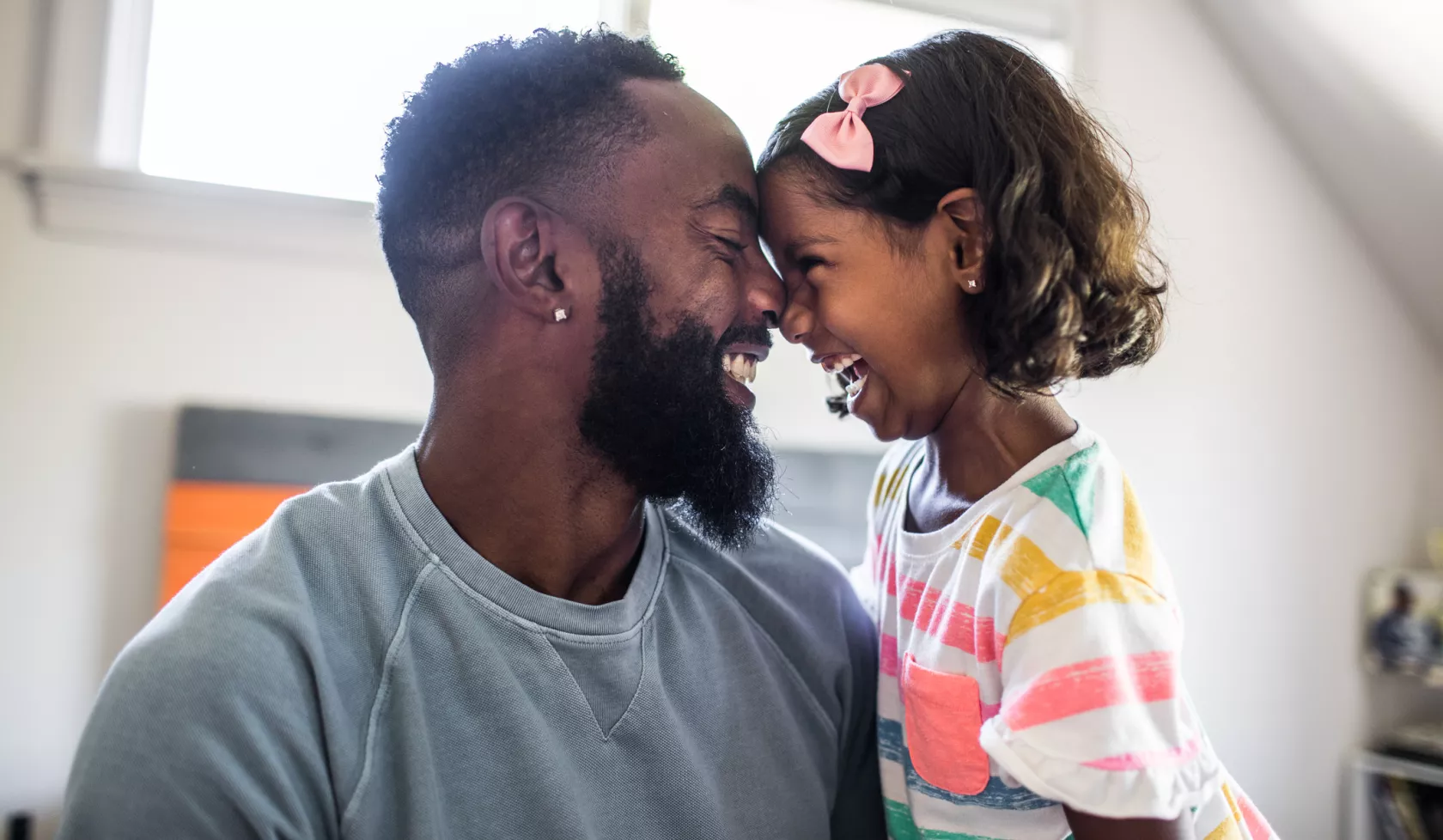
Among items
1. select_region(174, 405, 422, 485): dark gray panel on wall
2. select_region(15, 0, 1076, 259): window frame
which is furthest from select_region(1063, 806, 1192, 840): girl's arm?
select_region(15, 0, 1076, 259): window frame

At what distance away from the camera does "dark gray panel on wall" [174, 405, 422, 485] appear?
6.25 feet

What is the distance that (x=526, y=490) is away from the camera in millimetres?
1078

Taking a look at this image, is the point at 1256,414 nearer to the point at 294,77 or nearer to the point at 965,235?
the point at 965,235

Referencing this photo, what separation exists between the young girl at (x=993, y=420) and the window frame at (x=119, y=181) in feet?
3.71

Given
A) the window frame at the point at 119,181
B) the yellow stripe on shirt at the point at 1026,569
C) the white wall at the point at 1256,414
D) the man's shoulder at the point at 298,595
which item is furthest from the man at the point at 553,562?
the white wall at the point at 1256,414

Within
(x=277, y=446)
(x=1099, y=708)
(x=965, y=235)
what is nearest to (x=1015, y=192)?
(x=965, y=235)

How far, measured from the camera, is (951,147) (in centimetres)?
117

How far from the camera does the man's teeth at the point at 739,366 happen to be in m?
1.17

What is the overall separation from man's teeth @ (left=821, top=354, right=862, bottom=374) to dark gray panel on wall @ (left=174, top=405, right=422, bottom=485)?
3.53 ft

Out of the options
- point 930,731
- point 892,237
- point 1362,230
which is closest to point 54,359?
point 892,237

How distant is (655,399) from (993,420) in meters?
0.38

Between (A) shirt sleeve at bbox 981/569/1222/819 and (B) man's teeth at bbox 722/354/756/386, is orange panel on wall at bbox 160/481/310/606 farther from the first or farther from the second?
(A) shirt sleeve at bbox 981/569/1222/819

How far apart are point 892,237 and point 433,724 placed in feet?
2.32

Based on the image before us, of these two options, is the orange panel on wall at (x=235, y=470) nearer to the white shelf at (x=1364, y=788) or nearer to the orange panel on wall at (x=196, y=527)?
the orange panel on wall at (x=196, y=527)
